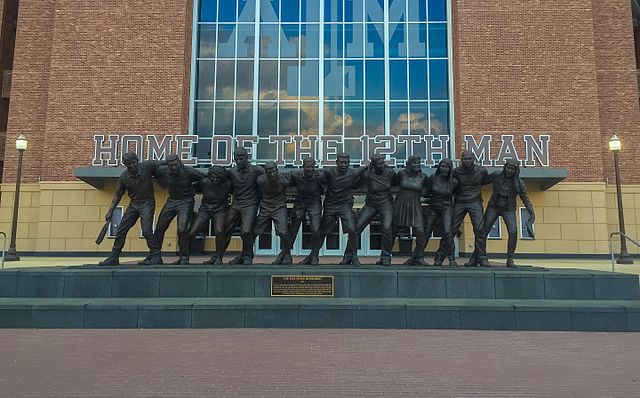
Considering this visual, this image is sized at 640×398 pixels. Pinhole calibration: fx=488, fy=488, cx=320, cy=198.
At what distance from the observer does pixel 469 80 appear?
66.5ft

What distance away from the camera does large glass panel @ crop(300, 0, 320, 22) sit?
2219cm

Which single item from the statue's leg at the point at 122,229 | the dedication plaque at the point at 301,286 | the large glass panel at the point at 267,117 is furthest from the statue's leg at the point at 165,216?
the large glass panel at the point at 267,117

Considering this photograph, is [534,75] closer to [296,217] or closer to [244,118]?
[244,118]

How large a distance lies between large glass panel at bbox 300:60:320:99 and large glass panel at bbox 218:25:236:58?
324 cm

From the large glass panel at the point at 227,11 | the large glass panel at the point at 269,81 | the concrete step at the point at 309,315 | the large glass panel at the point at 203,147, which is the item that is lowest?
the concrete step at the point at 309,315

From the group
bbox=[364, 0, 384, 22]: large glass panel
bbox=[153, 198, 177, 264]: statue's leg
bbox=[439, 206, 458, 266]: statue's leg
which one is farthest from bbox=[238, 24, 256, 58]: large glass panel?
bbox=[439, 206, 458, 266]: statue's leg

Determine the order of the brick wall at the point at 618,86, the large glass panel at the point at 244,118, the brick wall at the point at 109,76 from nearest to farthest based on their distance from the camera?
the brick wall at the point at 109,76
the brick wall at the point at 618,86
the large glass panel at the point at 244,118

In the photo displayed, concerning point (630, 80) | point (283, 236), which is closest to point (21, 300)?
point (283, 236)

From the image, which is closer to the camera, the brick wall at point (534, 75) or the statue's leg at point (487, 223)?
the statue's leg at point (487, 223)

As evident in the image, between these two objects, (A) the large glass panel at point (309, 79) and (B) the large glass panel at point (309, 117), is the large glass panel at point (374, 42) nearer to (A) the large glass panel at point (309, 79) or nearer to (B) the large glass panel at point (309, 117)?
(A) the large glass panel at point (309, 79)

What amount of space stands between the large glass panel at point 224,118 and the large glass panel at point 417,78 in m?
8.08

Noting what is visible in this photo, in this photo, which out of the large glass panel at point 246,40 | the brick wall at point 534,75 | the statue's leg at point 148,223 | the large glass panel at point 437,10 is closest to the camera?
Answer: the statue's leg at point 148,223

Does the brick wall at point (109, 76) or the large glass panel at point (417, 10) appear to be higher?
the large glass panel at point (417, 10)

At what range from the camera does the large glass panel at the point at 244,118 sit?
2162 cm
